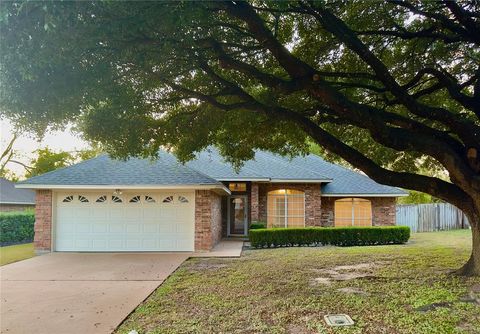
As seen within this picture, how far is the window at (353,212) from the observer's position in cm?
1945

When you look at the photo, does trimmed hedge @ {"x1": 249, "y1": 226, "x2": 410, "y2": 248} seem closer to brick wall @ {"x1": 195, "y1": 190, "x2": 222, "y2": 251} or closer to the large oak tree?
brick wall @ {"x1": 195, "y1": 190, "x2": 222, "y2": 251}

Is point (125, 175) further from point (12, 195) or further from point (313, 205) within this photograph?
point (12, 195)

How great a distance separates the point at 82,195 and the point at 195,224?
4.49m

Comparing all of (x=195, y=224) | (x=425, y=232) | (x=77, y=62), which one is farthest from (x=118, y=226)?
(x=425, y=232)

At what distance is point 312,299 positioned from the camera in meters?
6.76

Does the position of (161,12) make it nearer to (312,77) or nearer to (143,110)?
(312,77)

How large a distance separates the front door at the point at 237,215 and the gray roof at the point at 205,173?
1.81 m

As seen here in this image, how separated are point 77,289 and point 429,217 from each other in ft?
73.3

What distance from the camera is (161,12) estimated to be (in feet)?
17.3

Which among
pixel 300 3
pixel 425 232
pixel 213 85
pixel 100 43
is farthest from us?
pixel 425 232

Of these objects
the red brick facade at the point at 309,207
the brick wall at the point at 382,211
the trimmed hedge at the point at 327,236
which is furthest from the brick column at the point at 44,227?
the brick wall at the point at 382,211

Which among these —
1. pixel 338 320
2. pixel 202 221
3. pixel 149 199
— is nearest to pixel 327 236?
pixel 202 221

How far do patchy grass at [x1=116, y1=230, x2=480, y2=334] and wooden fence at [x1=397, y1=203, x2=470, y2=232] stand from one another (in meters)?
13.7

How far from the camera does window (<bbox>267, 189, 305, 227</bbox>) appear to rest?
742 inches
